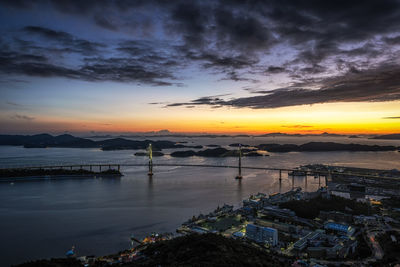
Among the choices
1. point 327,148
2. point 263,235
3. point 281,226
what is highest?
point 327,148

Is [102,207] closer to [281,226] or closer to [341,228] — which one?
[281,226]

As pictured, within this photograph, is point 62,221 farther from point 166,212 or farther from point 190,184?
point 190,184

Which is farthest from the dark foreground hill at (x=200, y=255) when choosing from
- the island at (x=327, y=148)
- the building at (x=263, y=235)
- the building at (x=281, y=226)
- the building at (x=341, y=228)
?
the island at (x=327, y=148)

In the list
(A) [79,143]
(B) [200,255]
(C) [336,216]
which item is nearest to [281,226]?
(C) [336,216]

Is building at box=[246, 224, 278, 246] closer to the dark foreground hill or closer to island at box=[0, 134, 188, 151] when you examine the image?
the dark foreground hill

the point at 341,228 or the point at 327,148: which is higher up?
the point at 327,148

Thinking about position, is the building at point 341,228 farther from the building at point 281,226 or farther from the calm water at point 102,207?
the calm water at point 102,207
